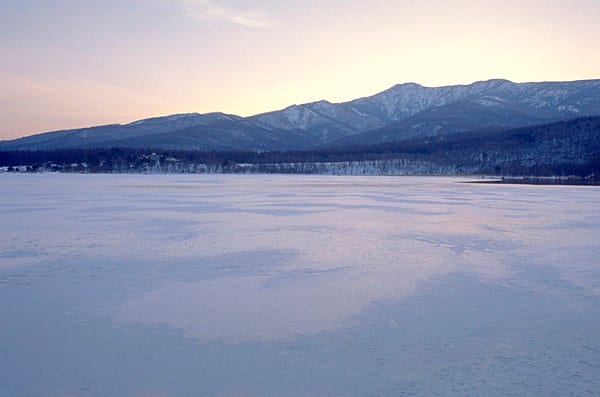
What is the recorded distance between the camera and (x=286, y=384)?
3.61m

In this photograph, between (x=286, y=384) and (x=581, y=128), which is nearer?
(x=286, y=384)

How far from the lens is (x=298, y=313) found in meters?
5.27

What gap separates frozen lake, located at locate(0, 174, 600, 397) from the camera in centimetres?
367

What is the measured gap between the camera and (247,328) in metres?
4.82

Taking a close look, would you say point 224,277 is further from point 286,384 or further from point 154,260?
point 286,384

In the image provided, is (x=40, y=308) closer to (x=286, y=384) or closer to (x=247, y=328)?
(x=247, y=328)

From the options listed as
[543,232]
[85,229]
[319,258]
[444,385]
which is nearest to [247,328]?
[444,385]

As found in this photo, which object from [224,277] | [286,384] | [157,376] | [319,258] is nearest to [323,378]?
[286,384]

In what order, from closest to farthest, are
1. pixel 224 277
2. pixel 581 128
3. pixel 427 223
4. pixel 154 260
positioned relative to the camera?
pixel 224 277 → pixel 154 260 → pixel 427 223 → pixel 581 128

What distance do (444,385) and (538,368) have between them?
868mm

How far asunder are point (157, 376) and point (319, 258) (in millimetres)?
4680

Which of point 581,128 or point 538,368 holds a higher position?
point 581,128

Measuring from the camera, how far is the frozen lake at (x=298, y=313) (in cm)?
367

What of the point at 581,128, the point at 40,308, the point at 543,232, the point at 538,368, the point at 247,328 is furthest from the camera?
the point at 581,128
